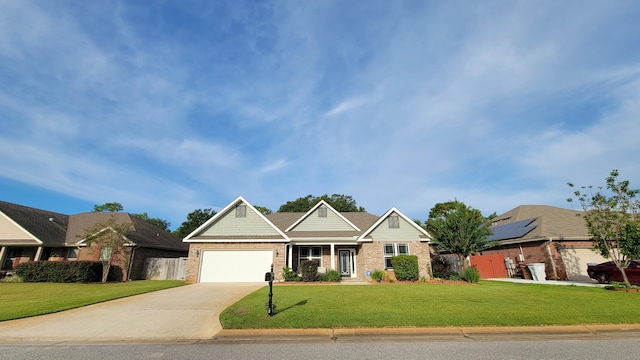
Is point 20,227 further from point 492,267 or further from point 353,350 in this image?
point 492,267

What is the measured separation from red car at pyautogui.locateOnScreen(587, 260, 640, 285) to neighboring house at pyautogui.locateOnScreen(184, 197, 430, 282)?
9.64 metres

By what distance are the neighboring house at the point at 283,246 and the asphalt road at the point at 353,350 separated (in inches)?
554

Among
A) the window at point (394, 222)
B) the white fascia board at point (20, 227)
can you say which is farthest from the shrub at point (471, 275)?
the white fascia board at point (20, 227)

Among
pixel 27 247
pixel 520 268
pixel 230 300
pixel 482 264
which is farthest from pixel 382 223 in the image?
pixel 27 247

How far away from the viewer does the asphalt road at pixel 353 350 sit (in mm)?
4910

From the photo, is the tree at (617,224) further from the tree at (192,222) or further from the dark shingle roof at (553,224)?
the tree at (192,222)

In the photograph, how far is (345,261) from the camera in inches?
877

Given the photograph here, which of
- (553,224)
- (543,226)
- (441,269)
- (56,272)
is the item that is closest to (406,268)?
(441,269)

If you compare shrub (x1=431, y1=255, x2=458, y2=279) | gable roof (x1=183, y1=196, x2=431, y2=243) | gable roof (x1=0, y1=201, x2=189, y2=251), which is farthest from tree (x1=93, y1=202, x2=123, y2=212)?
shrub (x1=431, y1=255, x2=458, y2=279)

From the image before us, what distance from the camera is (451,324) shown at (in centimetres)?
654

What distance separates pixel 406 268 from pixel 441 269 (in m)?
4.02

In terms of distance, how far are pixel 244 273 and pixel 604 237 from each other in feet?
68.5

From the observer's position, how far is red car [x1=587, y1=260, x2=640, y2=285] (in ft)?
49.2

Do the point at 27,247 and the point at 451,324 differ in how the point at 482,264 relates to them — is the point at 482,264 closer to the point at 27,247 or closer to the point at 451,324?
the point at 451,324
